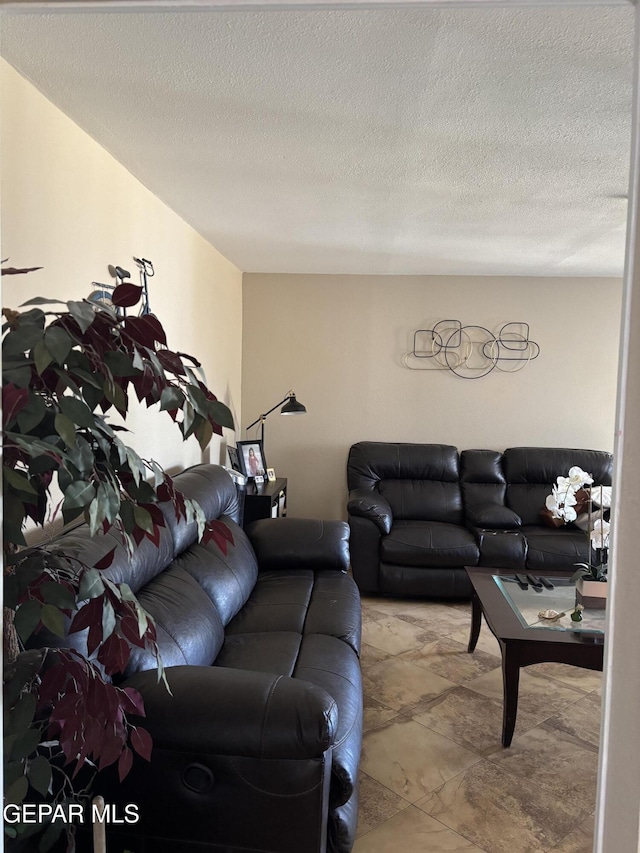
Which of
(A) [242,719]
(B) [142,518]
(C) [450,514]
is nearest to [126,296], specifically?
(B) [142,518]

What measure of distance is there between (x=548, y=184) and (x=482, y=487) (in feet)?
8.87

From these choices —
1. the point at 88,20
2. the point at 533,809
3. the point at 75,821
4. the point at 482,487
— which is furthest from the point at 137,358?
the point at 482,487

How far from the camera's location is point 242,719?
67.1 inches

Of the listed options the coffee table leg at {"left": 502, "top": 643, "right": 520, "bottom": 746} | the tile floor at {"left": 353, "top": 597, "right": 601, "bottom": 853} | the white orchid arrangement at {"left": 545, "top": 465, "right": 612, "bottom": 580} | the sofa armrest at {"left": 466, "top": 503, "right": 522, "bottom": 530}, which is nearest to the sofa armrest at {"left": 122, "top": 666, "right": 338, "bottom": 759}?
the tile floor at {"left": 353, "top": 597, "right": 601, "bottom": 853}

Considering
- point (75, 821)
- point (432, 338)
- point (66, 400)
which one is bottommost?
point (75, 821)

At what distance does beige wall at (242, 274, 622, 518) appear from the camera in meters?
5.43

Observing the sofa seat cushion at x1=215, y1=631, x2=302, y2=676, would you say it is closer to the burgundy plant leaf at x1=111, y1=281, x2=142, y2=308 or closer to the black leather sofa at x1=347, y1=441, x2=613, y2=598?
the burgundy plant leaf at x1=111, y1=281, x2=142, y2=308

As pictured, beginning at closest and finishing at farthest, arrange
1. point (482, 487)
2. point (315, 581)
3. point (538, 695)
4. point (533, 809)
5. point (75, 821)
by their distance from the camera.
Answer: point (75, 821), point (533, 809), point (538, 695), point (315, 581), point (482, 487)

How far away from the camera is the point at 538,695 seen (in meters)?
3.27

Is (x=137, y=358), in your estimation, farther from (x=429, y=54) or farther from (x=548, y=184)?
(x=548, y=184)

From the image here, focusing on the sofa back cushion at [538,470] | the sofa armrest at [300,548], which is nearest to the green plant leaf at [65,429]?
the sofa armrest at [300,548]

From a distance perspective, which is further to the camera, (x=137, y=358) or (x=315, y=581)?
(x=315, y=581)

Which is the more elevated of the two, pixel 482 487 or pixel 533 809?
pixel 482 487

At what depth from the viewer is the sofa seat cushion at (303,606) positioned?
113 inches
